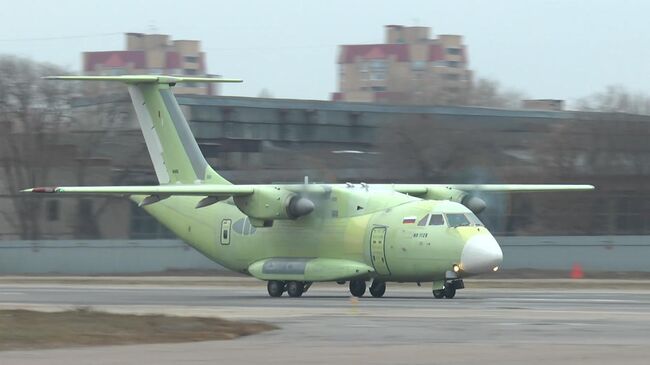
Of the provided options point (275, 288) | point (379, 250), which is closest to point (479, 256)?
point (379, 250)

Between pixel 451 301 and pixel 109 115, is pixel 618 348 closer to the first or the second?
pixel 451 301

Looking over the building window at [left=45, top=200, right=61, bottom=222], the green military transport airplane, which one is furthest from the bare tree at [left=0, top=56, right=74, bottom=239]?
the green military transport airplane

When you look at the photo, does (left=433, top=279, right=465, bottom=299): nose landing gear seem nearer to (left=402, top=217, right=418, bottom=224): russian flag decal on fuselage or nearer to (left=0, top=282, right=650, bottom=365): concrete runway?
(left=0, top=282, right=650, bottom=365): concrete runway

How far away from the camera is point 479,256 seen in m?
30.6

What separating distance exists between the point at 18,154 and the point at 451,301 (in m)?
37.8

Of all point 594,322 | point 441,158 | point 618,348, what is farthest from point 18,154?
point 618,348

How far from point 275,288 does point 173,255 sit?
17.1 metres

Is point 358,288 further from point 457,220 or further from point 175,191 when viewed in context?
point 175,191

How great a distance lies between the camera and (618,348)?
16.7m

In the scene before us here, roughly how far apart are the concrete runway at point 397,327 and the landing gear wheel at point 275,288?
533mm

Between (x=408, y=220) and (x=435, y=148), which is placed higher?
(x=408, y=220)

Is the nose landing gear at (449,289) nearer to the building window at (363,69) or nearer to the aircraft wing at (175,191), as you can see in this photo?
the aircraft wing at (175,191)

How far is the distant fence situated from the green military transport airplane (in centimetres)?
1034

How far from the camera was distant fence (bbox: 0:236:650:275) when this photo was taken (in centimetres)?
4688
